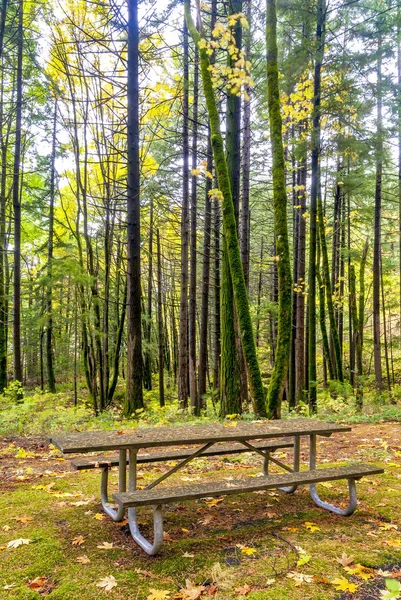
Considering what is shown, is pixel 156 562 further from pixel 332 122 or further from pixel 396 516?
pixel 332 122

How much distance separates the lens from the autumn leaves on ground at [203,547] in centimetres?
249

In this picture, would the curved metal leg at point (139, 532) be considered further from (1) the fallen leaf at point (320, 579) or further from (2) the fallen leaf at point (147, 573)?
(1) the fallen leaf at point (320, 579)

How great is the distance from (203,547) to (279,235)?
5.12 m

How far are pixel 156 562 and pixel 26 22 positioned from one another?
14.0 m

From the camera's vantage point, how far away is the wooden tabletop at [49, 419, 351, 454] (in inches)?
117

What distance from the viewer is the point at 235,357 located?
796 centimetres

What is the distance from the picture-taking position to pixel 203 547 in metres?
3.01

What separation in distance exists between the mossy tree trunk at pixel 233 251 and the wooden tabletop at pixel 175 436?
2.92 meters

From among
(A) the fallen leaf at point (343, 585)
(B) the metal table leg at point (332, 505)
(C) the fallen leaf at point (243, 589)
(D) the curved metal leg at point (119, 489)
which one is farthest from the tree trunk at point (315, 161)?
(C) the fallen leaf at point (243, 589)

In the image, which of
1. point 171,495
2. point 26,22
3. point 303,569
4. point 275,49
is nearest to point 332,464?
point 303,569

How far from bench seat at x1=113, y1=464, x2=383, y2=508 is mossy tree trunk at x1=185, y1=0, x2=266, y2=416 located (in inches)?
126

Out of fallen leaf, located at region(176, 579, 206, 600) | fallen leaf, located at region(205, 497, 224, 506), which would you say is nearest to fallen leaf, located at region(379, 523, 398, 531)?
fallen leaf, located at region(205, 497, 224, 506)

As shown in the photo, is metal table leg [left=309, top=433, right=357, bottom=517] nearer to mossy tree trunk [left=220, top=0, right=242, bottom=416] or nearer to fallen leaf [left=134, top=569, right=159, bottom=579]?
fallen leaf [left=134, top=569, right=159, bottom=579]

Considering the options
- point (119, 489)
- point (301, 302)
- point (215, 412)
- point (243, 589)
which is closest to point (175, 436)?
point (119, 489)
